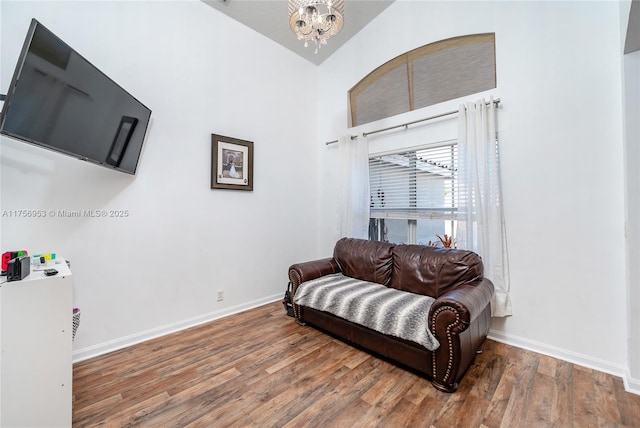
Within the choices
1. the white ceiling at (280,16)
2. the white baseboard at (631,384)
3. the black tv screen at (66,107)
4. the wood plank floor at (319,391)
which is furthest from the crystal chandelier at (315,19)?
the white baseboard at (631,384)

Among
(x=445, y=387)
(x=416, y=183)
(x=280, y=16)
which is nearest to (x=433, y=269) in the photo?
(x=445, y=387)

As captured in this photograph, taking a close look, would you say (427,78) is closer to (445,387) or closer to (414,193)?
(414,193)

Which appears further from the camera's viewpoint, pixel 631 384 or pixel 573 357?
pixel 573 357

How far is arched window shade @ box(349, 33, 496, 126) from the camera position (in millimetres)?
2580

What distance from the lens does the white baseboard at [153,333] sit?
2166 millimetres

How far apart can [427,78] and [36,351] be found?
3.76 metres

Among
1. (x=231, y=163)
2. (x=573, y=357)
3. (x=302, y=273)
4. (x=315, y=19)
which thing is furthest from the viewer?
(x=231, y=163)

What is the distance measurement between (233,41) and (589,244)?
13.0ft

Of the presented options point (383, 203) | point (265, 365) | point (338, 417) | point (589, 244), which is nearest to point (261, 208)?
point (383, 203)

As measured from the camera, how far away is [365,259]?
2941mm

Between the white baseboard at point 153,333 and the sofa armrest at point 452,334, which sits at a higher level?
the sofa armrest at point 452,334

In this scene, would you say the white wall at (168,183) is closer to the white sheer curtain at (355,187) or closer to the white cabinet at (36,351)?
the white sheer curtain at (355,187)

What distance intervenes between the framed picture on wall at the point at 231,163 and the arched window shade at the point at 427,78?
1.61 metres

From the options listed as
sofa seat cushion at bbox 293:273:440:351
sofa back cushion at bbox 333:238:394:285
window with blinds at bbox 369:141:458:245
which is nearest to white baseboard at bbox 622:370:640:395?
sofa seat cushion at bbox 293:273:440:351
